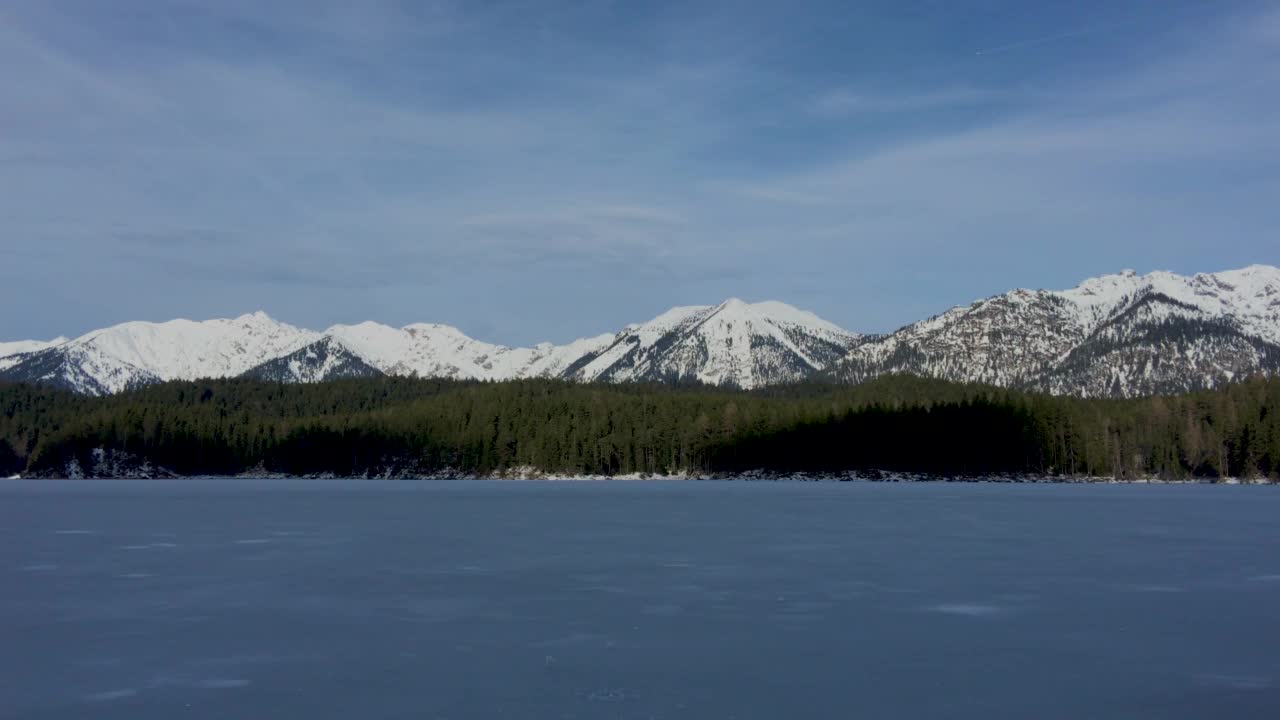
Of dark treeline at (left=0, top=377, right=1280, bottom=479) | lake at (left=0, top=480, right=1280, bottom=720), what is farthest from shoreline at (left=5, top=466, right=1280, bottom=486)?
lake at (left=0, top=480, right=1280, bottom=720)

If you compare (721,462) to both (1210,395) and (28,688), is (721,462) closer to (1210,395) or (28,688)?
(1210,395)

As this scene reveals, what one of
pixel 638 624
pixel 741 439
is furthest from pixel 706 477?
pixel 638 624

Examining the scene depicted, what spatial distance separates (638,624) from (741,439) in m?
152

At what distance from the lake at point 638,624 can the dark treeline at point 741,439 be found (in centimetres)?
11153

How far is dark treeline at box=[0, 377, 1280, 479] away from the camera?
155375mm

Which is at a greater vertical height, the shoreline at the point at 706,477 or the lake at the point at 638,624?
the shoreline at the point at 706,477

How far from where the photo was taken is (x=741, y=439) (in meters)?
176

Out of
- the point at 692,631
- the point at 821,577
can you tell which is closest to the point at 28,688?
the point at 692,631

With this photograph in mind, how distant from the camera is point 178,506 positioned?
78812 millimetres

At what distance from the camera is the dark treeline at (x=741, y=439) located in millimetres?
155375

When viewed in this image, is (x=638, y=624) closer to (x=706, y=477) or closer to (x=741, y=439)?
(x=706, y=477)

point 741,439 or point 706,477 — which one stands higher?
point 741,439

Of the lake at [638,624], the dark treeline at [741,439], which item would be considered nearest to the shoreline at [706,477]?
the dark treeline at [741,439]

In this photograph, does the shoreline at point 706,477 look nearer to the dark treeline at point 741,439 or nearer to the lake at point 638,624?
the dark treeline at point 741,439
